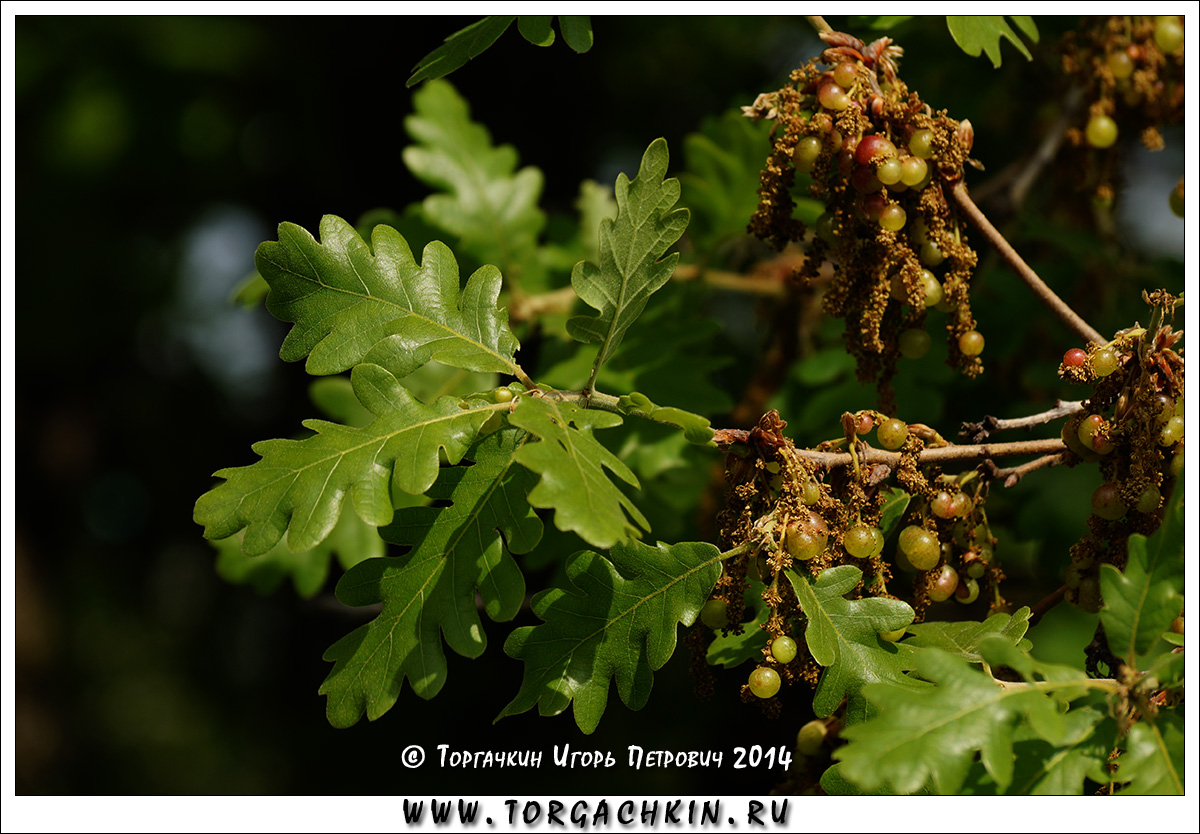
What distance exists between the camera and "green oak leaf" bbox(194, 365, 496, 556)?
1205mm

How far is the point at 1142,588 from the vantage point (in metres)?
1.20

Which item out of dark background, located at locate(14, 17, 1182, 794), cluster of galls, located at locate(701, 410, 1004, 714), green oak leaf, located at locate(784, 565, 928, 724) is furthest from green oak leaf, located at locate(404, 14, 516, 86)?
dark background, located at locate(14, 17, 1182, 794)

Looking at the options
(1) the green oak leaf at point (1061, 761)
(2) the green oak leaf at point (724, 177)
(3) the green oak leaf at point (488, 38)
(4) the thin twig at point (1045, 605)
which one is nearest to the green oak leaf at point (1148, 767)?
(1) the green oak leaf at point (1061, 761)

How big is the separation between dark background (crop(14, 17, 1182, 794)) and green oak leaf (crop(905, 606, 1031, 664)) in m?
0.61

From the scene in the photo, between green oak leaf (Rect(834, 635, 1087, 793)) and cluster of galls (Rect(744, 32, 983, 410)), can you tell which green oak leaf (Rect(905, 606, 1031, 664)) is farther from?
cluster of galls (Rect(744, 32, 983, 410))

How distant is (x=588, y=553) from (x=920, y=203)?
690 millimetres

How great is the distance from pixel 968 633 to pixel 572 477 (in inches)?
25.1

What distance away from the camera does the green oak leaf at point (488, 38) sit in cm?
154

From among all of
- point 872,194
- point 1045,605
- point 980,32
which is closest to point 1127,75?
Result: point 980,32

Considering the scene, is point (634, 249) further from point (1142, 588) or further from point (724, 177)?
point (724, 177)

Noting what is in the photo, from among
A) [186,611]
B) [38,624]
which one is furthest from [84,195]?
[186,611]

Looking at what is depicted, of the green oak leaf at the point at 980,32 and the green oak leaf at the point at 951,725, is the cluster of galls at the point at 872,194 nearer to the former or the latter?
the green oak leaf at the point at 980,32

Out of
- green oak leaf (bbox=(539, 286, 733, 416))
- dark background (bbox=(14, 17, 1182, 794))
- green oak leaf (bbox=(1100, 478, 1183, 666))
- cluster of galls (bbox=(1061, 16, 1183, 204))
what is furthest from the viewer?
dark background (bbox=(14, 17, 1182, 794))

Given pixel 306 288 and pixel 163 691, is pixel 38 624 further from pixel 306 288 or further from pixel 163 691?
pixel 306 288
